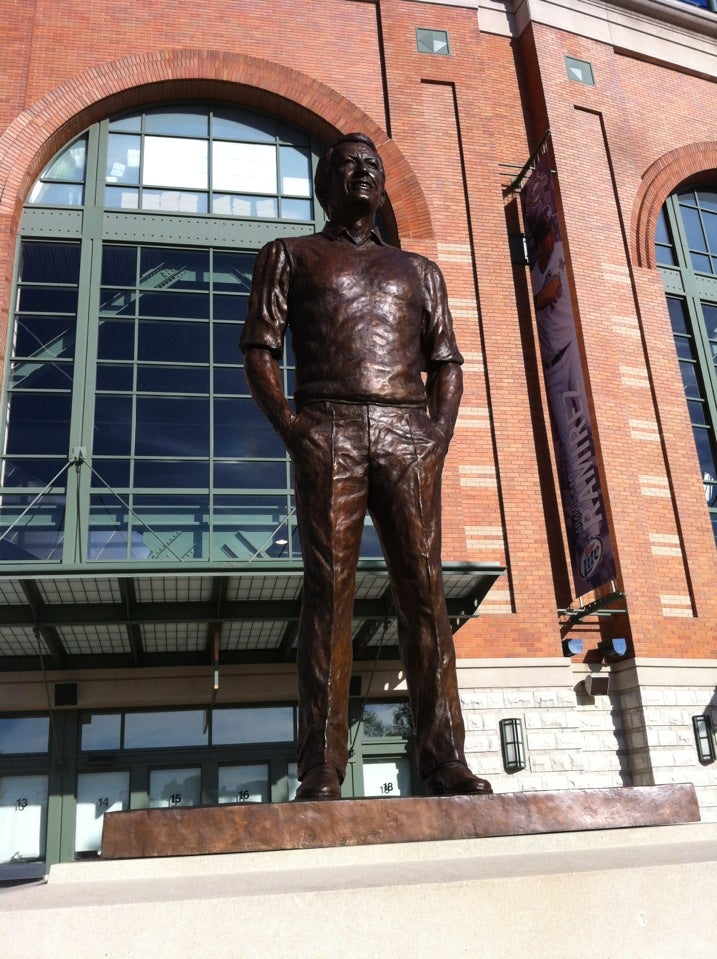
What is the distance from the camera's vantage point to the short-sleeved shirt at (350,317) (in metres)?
4.59

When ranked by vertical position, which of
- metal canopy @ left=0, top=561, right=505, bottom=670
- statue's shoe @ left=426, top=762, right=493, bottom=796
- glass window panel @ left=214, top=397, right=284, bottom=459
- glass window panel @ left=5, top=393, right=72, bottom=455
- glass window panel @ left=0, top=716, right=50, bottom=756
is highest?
glass window panel @ left=5, top=393, right=72, bottom=455

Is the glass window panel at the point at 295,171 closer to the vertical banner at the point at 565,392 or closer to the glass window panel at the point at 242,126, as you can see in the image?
the glass window panel at the point at 242,126

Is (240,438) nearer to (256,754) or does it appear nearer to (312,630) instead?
(256,754)

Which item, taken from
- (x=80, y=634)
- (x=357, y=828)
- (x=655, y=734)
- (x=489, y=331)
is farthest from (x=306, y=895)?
(x=489, y=331)

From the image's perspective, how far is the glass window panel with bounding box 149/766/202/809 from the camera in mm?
12664

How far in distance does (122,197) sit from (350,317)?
12.1 metres

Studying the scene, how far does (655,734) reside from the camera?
13336 mm

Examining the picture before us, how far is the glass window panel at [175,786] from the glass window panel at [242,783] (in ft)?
1.10

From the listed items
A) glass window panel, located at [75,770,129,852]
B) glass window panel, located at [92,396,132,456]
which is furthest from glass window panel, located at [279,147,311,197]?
glass window panel, located at [75,770,129,852]

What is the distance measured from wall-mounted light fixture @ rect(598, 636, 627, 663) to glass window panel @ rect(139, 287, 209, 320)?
7922 millimetres

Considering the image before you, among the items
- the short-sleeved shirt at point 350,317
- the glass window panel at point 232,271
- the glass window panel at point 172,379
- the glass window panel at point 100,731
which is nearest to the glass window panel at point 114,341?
the glass window panel at point 172,379

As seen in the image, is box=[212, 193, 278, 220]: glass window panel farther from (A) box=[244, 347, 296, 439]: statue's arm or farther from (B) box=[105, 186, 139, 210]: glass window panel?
(A) box=[244, 347, 296, 439]: statue's arm

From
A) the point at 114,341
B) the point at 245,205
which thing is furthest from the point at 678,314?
the point at 114,341

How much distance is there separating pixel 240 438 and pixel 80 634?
155 inches
